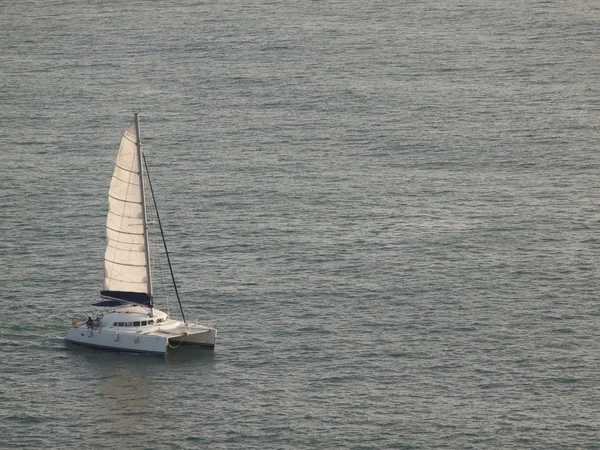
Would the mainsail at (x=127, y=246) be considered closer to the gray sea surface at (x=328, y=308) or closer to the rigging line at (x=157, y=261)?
the gray sea surface at (x=328, y=308)

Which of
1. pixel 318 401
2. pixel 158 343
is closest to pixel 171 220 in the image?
pixel 158 343

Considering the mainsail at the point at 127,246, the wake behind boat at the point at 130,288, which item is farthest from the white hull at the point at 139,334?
the mainsail at the point at 127,246

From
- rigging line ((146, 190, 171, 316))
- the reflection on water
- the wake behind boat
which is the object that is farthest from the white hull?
rigging line ((146, 190, 171, 316))

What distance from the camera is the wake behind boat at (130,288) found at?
13512cm

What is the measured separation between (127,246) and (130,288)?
4254 mm

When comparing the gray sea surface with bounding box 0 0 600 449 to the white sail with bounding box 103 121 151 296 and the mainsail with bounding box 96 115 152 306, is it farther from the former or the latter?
the white sail with bounding box 103 121 151 296

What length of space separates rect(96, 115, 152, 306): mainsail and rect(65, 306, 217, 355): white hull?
204cm

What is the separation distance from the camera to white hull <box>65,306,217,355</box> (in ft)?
443

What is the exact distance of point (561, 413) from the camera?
12425 centimetres

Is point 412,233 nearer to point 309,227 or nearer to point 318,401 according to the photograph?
point 309,227

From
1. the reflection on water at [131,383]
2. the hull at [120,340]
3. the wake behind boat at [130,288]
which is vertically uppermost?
the wake behind boat at [130,288]

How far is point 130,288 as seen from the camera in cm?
13812

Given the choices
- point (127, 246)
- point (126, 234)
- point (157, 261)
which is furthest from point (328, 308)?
point (157, 261)

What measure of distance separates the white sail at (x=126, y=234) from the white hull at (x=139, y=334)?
3.01 meters
